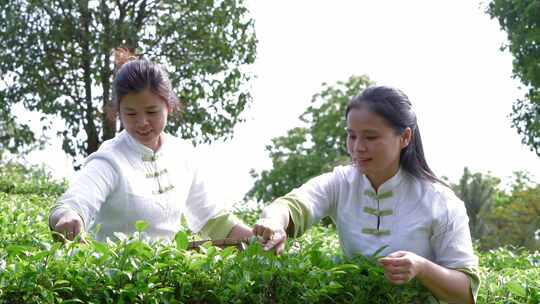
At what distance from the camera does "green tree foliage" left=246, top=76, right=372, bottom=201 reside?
32656 mm

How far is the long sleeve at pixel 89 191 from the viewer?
12.2 feet

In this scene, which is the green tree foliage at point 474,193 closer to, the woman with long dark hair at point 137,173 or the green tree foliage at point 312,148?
the green tree foliage at point 312,148

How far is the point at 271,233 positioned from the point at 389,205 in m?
0.55

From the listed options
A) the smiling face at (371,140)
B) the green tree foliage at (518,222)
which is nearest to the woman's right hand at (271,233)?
the smiling face at (371,140)

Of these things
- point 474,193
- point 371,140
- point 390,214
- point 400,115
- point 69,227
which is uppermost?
point 400,115

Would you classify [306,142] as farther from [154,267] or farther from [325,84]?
[154,267]

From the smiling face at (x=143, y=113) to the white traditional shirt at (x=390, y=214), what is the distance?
2.67 ft

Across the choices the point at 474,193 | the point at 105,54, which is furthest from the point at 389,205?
the point at 474,193

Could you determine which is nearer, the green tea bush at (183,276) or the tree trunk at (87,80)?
the green tea bush at (183,276)

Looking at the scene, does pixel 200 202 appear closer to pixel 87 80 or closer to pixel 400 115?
pixel 400 115

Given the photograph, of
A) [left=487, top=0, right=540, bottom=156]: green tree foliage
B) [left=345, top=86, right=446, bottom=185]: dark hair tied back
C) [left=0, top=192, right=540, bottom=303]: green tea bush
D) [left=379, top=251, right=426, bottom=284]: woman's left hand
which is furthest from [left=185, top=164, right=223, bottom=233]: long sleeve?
[left=487, top=0, right=540, bottom=156]: green tree foliage

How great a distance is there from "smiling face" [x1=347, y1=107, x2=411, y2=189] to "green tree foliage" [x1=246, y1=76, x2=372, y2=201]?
93.1ft

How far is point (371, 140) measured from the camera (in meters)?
3.28

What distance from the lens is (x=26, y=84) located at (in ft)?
55.5
